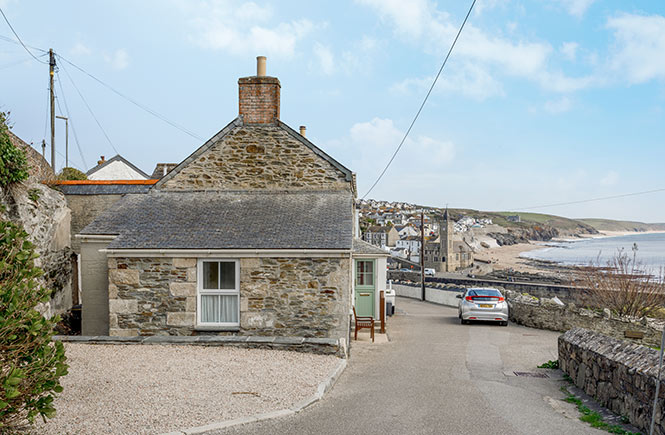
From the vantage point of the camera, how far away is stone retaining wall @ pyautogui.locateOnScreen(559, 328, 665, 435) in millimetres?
7203

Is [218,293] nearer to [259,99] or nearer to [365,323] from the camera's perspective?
[365,323]

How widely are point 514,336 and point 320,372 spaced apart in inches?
394

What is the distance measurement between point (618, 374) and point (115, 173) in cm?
3066

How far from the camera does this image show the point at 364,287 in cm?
2047

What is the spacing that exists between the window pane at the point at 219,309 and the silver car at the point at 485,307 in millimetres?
10568

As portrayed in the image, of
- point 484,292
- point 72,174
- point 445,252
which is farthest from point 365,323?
point 445,252

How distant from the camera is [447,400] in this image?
891 cm

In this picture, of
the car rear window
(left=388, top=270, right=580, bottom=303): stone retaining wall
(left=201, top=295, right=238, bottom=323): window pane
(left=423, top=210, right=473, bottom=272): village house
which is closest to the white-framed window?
(left=201, top=295, right=238, bottom=323): window pane

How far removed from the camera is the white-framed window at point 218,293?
13.1 m

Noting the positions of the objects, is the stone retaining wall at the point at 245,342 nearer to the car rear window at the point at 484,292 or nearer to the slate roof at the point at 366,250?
the slate roof at the point at 366,250

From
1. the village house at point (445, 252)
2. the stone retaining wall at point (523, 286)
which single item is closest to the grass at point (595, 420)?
the stone retaining wall at point (523, 286)

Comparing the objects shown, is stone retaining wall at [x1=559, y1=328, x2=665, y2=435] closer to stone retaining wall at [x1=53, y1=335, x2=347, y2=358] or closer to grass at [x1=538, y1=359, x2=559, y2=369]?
grass at [x1=538, y1=359, x2=559, y2=369]

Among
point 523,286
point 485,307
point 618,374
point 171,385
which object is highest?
point 618,374

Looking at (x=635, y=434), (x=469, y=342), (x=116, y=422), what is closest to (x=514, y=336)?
(x=469, y=342)
